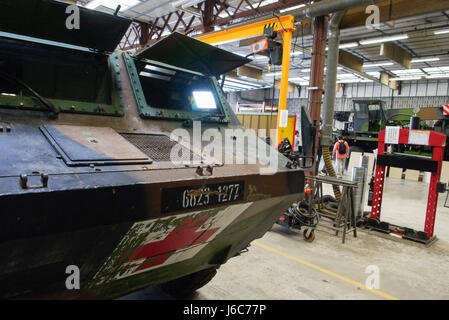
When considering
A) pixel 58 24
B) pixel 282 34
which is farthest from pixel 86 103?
pixel 282 34

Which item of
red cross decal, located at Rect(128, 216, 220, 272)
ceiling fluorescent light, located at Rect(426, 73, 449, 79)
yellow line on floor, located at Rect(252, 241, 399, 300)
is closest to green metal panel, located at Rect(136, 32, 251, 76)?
red cross decal, located at Rect(128, 216, 220, 272)

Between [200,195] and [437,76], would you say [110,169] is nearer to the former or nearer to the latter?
[200,195]

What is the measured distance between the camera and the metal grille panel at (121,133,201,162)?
2.19 metres

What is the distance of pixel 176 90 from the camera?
3.24m

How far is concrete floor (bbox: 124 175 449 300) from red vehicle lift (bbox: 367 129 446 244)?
0.24 m

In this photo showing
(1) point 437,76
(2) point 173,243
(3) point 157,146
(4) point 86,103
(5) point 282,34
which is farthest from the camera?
(1) point 437,76

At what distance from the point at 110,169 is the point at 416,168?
5.50 metres

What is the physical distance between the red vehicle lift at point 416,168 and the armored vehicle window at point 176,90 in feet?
13.2

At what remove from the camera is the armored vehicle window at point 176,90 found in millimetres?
3074

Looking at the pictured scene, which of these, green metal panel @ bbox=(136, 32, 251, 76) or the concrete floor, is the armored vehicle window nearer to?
green metal panel @ bbox=(136, 32, 251, 76)

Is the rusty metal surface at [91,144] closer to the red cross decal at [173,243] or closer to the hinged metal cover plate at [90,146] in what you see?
the hinged metal cover plate at [90,146]

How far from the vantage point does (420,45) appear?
13711 mm
